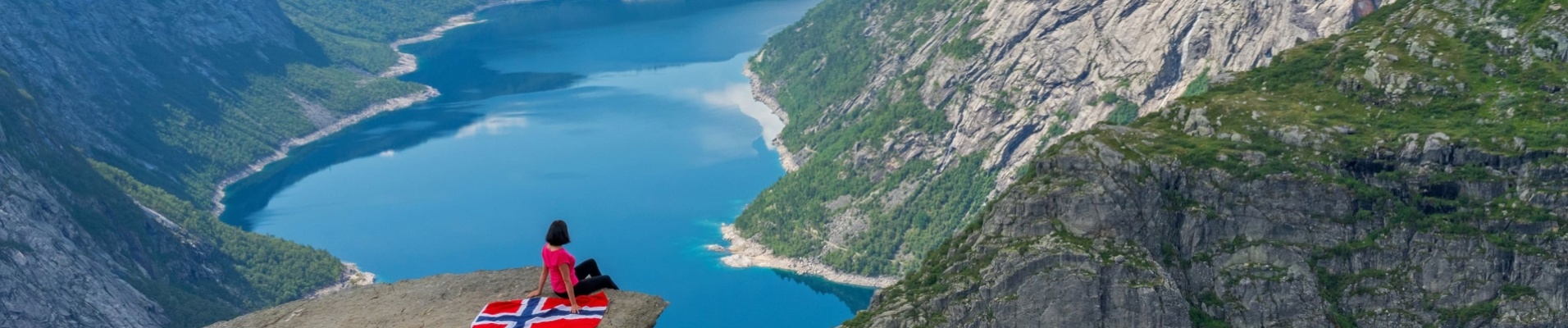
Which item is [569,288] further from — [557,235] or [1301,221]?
[1301,221]

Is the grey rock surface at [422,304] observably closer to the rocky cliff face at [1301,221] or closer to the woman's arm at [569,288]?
the woman's arm at [569,288]

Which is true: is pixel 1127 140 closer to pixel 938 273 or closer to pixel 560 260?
pixel 938 273

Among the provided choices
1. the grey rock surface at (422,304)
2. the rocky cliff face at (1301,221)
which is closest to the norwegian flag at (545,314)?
the grey rock surface at (422,304)

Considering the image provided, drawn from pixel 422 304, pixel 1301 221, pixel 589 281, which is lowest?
pixel 1301 221

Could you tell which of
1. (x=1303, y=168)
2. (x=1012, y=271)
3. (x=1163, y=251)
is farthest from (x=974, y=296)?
(x=1303, y=168)

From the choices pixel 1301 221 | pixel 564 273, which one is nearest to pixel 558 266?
A: pixel 564 273

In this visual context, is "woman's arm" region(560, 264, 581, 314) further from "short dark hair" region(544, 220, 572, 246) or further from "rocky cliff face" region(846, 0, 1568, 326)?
"rocky cliff face" region(846, 0, 1568, 326)
